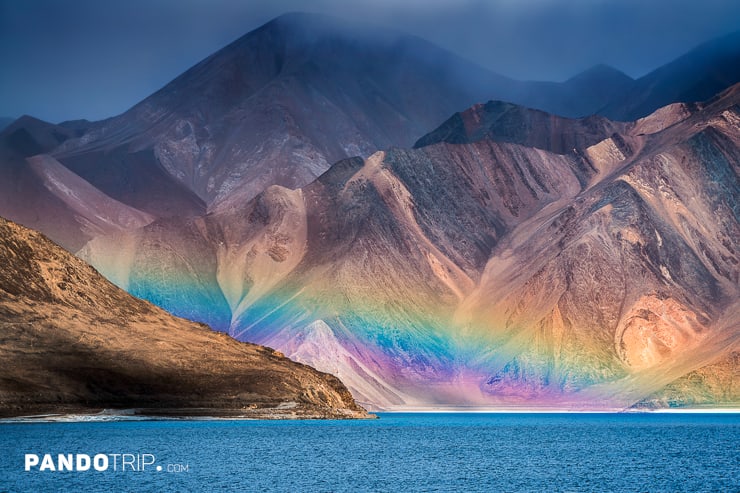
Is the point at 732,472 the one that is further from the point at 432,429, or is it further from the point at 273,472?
the point at 432,429

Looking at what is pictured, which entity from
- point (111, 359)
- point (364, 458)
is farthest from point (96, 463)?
point (111, 359)

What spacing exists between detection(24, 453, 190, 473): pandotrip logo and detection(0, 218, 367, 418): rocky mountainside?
53.6 m

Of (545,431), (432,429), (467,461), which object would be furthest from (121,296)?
(467,461)

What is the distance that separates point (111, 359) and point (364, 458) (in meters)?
70.7

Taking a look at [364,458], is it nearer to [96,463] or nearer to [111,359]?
[96,463]

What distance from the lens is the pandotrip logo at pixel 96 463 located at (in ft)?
305

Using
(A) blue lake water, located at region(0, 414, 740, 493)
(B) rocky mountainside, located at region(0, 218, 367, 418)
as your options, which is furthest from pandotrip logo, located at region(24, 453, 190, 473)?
(B) rocky mountainside, located at region(0, 218, 367, 418)

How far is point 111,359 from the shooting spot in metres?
172

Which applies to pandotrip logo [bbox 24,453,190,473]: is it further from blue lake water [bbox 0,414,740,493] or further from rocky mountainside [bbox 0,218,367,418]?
rocky mountainside [bbox 0,218,367,418]

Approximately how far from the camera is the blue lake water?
86938 millimetres

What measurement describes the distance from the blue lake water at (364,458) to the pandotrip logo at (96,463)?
0.78 ft

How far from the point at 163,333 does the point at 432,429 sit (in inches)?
1708

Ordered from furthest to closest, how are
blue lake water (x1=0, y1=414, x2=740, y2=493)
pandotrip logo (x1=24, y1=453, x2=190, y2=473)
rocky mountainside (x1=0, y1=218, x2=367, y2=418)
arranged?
rocky mountainside (x1=0, y1=218, x2=367, y2=418)
pandotrip logo (x1=24, y1=453, x2=190, y2=473)
blue lake water (x1=0, y1=414, x2=740, y2=493)

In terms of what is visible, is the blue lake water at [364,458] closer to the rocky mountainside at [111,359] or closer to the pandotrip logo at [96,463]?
the pandotrip logo at [96,463]
